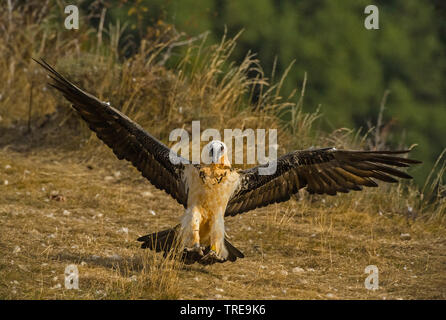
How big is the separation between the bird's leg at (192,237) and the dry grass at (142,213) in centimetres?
18

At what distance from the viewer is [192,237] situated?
16.0 ft

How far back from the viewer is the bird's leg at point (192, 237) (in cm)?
481

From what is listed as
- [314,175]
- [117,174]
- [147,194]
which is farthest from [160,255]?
[117,174]

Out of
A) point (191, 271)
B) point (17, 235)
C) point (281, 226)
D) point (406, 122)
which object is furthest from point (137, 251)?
point (406, 122)

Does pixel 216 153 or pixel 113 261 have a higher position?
pixel 216 153

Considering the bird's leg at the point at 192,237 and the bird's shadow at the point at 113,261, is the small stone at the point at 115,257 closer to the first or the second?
the bird's shadow at the point at 113,261

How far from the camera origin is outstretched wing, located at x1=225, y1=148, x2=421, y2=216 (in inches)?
191

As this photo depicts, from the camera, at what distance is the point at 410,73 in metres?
14.0

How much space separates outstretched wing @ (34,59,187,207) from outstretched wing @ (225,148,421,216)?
0.46 meters

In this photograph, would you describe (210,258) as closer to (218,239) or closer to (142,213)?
(218,239)

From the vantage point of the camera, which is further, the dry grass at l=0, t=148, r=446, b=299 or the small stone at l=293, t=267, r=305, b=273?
the small stone at l=293, t=267, r=305, b=273

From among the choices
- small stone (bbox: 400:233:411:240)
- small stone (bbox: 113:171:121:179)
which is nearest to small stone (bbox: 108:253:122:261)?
small stone (bbox: 113:171:121:179)

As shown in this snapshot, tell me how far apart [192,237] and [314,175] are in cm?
95

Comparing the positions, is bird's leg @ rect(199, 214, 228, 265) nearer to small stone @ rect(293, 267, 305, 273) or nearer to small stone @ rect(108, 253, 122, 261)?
small stone @ rect(293, 267, 305, 273)
